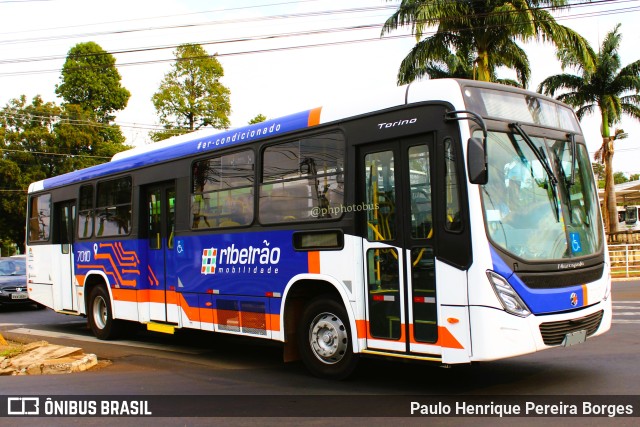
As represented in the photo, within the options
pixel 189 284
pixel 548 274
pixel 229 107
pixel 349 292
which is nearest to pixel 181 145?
pixel 189 284

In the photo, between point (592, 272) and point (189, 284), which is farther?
point (189, 284)

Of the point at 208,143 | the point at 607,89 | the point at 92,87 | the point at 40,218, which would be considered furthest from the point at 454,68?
the point at 92,87

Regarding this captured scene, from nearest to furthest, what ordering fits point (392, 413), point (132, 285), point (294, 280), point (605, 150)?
point (392, 413)
point (294, 280)
point (132, 285)
point (605, 150)

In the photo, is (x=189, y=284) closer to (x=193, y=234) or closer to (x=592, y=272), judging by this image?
(x=193, y=234)

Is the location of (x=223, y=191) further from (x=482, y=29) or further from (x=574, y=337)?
(x=482, y=29)

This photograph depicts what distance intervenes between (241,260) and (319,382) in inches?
84.4

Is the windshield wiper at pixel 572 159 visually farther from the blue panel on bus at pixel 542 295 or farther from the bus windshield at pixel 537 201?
the blue panel on bus at pixel 542 295

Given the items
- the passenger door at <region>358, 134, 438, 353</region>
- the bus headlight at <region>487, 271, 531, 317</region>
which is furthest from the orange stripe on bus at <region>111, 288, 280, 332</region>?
the bus headlight at <region>487, 271, 531, 317</region>

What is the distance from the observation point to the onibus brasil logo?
8.55 m

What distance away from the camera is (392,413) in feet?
20.4

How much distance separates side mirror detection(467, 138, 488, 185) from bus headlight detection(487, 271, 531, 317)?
0.91 m

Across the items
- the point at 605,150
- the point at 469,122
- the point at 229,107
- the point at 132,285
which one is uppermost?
the point at 229,107

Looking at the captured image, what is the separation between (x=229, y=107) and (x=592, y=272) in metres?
39.5

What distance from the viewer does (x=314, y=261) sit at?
7.91m
